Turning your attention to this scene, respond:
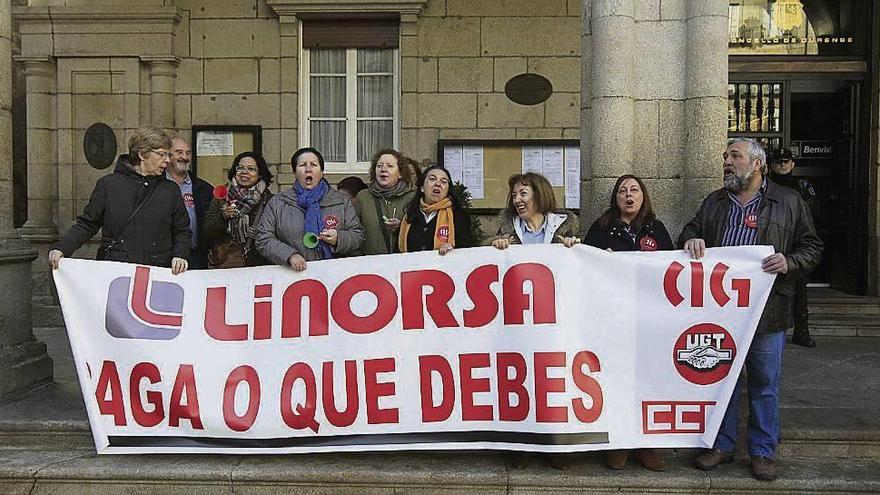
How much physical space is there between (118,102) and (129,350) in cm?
620

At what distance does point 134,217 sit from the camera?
→ 546 cm

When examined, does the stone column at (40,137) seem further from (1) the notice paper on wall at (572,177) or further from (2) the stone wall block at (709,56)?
(2) the stone wall block at (709,56)

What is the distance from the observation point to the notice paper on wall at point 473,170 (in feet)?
33.3

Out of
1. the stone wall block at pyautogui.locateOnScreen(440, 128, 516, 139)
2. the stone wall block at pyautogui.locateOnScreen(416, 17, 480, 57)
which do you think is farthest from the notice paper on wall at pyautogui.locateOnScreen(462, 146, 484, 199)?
the stone wall block at pyautogui.locateOnScreen(416, 17, 480, 57)

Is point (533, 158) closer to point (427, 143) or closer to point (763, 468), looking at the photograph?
point (427, 143)

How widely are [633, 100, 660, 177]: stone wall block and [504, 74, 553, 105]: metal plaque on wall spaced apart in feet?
13.8

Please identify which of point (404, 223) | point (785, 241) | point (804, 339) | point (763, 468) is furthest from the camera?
point (804, 339)

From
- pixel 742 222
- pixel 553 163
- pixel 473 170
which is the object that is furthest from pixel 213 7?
pixel 742 222


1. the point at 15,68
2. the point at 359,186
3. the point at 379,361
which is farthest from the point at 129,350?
the point at 15,68

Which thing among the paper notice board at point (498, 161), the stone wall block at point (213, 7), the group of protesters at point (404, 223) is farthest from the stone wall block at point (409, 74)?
the group of protesters at point (404, 223)

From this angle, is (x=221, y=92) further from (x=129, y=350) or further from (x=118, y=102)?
(x=129, y=350)

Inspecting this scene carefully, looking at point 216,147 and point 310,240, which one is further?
point 216,147

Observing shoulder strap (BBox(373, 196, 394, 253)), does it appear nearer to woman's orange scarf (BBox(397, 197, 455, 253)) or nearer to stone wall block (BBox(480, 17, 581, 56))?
woman's orange scarf (BBox(397, 197, 455, 253))

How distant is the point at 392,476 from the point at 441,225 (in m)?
1.68
